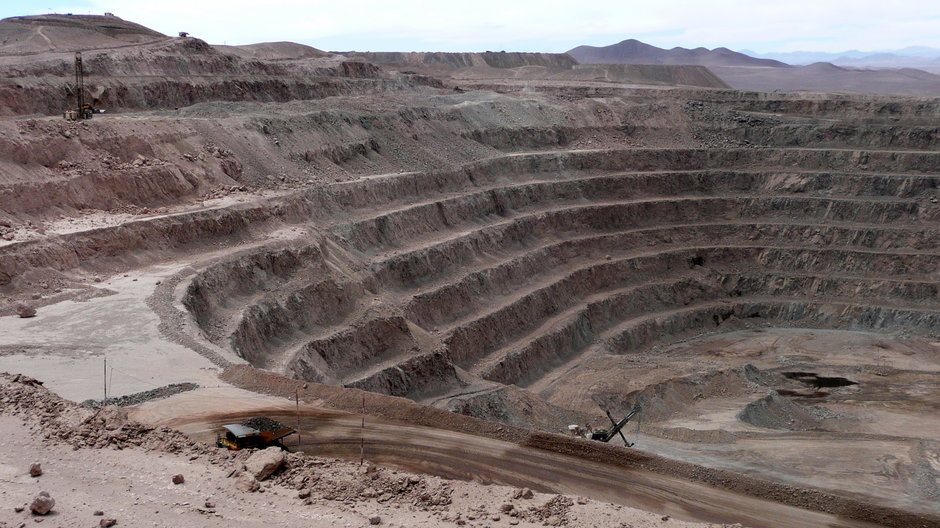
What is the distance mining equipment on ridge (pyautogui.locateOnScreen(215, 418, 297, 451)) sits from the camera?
18.0 m

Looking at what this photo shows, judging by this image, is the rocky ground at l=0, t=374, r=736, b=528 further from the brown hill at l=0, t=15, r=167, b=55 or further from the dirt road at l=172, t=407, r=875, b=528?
the brown hill at l=0, t=15, r=167, b=55

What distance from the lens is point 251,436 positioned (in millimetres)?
18016

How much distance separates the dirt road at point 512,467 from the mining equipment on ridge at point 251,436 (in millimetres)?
411

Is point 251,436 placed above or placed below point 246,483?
above

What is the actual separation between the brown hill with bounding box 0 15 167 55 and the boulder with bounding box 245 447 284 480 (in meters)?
56.5

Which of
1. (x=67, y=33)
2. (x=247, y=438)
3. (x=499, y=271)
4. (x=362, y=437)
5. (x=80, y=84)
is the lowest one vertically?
(x=499, y=271)

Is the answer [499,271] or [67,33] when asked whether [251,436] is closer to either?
[499,271]

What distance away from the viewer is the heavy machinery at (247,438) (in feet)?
58.9

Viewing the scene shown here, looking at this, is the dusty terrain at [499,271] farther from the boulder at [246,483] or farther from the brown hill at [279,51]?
the brown hill at [279,51]

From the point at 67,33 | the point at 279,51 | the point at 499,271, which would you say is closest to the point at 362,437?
the point at 499,271

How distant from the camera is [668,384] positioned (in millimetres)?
39969

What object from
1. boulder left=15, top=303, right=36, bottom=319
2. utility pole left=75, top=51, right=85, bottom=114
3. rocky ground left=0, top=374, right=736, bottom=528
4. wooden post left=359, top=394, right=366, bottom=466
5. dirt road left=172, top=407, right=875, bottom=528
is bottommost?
dirt road left=172, top=407, right=875, bottom=528

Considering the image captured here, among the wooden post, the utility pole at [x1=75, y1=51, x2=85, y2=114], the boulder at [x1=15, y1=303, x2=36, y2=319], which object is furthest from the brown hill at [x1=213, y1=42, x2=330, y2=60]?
the wooden post

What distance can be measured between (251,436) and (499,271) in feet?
102
